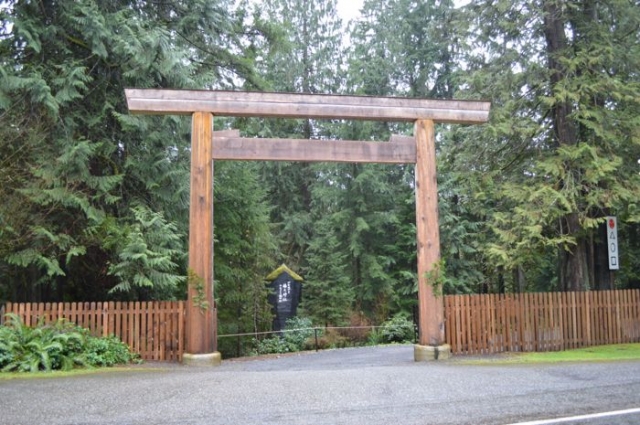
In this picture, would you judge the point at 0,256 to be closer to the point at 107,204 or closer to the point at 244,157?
the point at 107,204

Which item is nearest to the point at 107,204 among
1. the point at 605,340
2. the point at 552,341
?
the point at 552,341

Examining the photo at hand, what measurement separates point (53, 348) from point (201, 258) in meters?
2.96

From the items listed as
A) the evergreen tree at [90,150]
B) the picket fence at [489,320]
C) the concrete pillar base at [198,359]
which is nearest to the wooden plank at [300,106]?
the evergreen tree at [90,150]

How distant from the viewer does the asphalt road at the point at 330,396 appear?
619 centimetres

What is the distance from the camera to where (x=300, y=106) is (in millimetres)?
11656

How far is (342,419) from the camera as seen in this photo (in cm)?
609

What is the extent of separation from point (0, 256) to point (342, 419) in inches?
375

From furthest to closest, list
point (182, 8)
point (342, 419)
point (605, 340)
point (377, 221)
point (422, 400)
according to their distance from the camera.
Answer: point (377, 221) → point (182, 8) → point (605, 340) → point (422, 400) → point (342, 419)

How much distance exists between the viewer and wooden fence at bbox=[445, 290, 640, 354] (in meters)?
12.1

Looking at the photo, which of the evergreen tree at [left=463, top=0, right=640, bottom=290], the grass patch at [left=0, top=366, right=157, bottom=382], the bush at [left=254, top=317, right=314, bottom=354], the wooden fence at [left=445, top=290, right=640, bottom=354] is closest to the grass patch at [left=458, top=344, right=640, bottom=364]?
the wooden fence at [left=445, top=290, right=640, bottom=354]

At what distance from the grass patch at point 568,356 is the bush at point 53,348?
670 cm

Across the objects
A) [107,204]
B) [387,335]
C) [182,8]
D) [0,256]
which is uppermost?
[182,8]

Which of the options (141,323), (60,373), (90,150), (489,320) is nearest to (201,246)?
(141,323)

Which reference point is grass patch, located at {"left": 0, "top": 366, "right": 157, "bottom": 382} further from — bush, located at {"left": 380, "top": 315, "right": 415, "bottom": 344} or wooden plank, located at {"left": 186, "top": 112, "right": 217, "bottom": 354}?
bush, located at {"left": 380, "top": 315, "right": 415, "bottom": 344}
